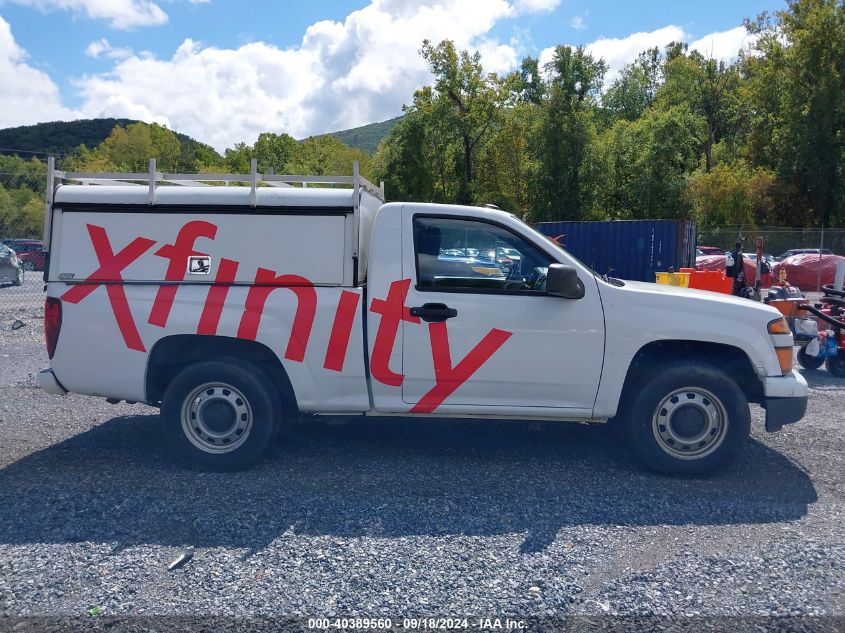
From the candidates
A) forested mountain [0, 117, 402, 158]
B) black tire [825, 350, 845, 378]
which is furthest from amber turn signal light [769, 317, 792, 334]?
forested mountain [0, 117, 402, 158]

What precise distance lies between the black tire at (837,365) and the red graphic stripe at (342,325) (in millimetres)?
7429

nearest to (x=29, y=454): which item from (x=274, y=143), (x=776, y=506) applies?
(x=776, y=506)

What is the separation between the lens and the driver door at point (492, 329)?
5656 mm

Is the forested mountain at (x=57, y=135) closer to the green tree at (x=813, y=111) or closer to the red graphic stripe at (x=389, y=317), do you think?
the green tree at (x=813, y=111)

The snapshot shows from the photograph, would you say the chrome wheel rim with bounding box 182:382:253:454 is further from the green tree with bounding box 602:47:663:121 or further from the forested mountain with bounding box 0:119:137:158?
the forested mountain with bounding box 0:119:137:158

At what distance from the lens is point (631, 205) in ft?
127

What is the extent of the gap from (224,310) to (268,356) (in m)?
0.49

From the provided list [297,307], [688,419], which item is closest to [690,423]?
[688,419]

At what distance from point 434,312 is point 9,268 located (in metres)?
20.9

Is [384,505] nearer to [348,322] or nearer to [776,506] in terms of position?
[348,322]

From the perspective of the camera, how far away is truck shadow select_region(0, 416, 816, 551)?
4.85 m

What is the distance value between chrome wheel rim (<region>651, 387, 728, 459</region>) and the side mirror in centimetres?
108

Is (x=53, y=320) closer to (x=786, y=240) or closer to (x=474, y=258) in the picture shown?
(x=474, y=258)

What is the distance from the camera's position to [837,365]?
401 inches
